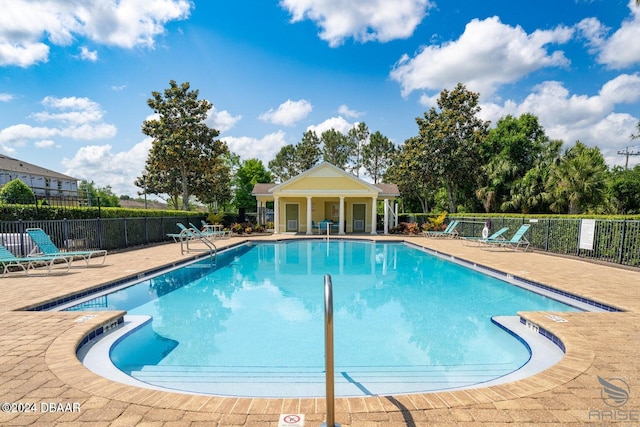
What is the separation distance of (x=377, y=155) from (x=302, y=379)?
140 ft

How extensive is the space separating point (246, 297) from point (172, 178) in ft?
87.7

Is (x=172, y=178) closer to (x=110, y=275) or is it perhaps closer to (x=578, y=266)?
(x=110, y=275)

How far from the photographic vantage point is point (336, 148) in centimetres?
4541

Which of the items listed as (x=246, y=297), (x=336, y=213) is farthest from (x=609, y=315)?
(x=336, y=213)

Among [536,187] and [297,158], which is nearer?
[536,187]

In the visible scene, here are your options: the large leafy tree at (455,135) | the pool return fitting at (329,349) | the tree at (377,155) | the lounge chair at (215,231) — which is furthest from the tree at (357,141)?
the pool return fitting at (329,349)

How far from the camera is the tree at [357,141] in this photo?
44.9 meters

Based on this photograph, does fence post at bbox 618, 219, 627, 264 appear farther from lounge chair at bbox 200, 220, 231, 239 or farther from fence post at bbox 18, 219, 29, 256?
fence post at bbox 18, 219, 29, 256

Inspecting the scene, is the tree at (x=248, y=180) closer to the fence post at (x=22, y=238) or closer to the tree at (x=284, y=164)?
the tree at (x=284, y=164)

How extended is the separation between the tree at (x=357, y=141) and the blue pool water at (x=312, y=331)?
119 ft

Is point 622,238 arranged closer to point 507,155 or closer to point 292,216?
point 292,216

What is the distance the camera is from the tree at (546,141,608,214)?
761 inches

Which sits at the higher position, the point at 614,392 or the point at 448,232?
the point at 448,232

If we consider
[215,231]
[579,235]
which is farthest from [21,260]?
[579,235]
